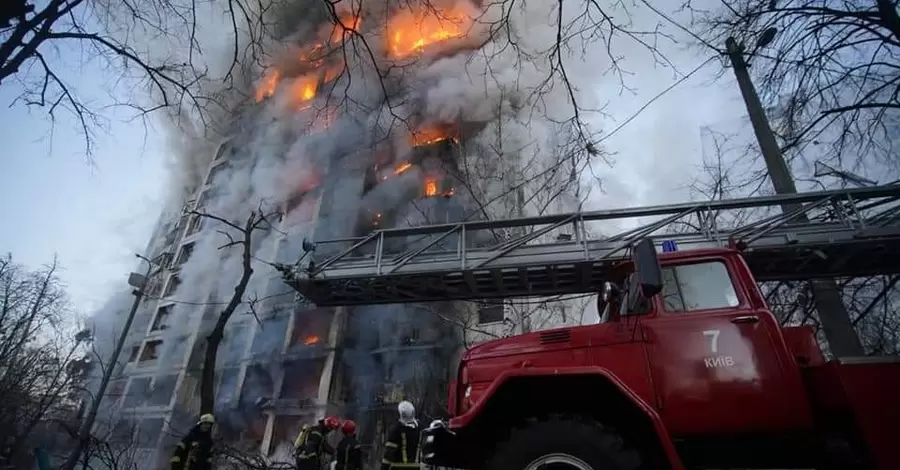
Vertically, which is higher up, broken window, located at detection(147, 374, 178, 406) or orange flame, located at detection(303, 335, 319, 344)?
orange flame, located at detection(303, 335, 319, 344)

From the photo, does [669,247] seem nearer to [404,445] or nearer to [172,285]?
[404,445]

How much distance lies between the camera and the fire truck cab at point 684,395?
3510 mm

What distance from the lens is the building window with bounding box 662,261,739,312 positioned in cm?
417

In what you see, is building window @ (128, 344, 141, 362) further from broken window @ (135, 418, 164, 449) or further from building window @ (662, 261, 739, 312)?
building window @ (662, 261, 739, 312)

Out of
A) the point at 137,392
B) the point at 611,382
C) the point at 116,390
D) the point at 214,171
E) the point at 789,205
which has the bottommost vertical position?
the point at 611,382

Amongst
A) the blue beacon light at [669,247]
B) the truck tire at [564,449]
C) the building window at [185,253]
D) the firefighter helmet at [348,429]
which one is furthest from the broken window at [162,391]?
the blue beacon light at [669,247]

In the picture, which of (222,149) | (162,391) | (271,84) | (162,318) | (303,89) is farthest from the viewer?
(222,149)

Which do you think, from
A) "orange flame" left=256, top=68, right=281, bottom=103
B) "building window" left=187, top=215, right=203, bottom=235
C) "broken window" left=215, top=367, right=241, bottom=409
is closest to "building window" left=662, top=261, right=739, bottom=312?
"broken window" left=215, top=367, right=241, bottom=409

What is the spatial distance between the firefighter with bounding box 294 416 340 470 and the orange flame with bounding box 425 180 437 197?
81.5 ft

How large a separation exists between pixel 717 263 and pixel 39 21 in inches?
291

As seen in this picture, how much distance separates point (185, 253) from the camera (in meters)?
40.6

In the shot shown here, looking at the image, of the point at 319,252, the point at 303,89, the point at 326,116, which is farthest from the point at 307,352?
the point at 326,116

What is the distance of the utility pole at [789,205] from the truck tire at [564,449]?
6.19 metres

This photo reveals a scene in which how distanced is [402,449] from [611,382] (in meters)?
5.21
